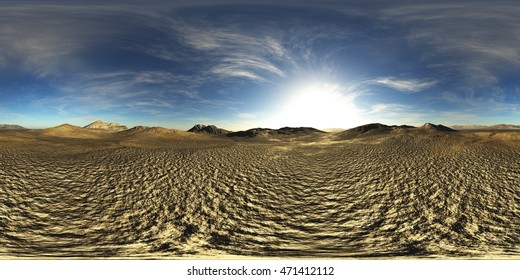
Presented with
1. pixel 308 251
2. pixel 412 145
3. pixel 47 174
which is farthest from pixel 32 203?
pixel 412 145

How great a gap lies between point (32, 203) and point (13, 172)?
6.21m

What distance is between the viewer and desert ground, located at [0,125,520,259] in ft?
41.3

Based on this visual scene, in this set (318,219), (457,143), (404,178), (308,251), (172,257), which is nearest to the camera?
(172,257)

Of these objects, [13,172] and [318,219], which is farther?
[13,172]

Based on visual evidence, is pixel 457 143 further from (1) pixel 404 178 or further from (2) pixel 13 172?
(2) pixel 13 172

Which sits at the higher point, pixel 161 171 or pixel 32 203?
pixel 161 171

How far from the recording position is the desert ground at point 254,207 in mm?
12586

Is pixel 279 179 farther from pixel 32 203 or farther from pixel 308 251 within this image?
pixel 32 203

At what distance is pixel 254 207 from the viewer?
17.5 metres

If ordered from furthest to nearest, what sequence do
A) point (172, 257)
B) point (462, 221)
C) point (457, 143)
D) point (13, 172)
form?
point (457, 143) < point (13, 172) < point (462, 221) < point (172, 257)

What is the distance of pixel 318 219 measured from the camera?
15992mm

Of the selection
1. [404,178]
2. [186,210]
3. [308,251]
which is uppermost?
[404,178]

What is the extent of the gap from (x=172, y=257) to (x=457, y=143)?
34.5 metres

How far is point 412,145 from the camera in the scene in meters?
34.9
